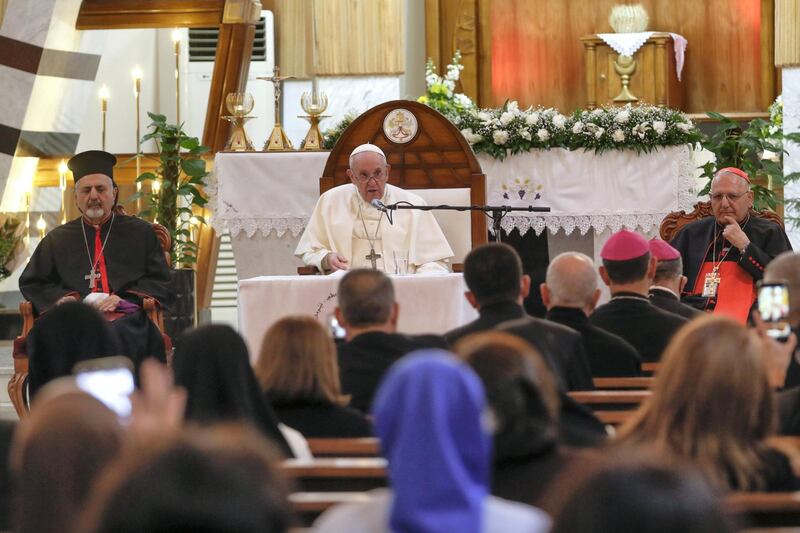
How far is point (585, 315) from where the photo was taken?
17.6ft

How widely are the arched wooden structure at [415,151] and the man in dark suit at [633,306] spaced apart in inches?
115

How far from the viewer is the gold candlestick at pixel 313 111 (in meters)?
9.55

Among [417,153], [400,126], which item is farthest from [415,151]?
[400,126]

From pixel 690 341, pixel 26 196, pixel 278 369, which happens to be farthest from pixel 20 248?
pixel 690 341

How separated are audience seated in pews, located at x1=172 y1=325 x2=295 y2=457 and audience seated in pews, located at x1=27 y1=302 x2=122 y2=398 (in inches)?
52.4

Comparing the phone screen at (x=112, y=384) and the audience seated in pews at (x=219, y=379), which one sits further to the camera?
the audience seated in pews at (x=219, y=379)

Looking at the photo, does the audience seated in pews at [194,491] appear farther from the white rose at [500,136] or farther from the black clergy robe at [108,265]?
the white rose at [500,136]

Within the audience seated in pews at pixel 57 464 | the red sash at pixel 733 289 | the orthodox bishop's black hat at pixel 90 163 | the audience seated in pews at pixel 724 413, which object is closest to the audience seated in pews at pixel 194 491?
the audience seated in pews at pixel 57 464

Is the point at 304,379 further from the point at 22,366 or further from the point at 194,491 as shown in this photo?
the point at 22,366

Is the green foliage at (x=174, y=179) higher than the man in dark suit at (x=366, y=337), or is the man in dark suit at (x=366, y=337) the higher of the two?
the green foliage at (x=174, y=179)

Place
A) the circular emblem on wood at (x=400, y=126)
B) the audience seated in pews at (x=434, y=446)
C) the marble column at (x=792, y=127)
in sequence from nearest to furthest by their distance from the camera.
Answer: the audience seated in pews at (x=434, y=446) < the circular emblem on wood at (x=400, y=126) < the marble column at (x=792, y=127)

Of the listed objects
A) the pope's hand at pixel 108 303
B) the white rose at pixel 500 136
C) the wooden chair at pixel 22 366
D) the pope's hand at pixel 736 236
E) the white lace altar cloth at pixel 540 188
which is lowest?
the wooden chair at pixel 22 366

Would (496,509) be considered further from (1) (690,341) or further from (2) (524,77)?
(2) (524,77)

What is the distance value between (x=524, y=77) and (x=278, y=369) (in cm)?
1190
